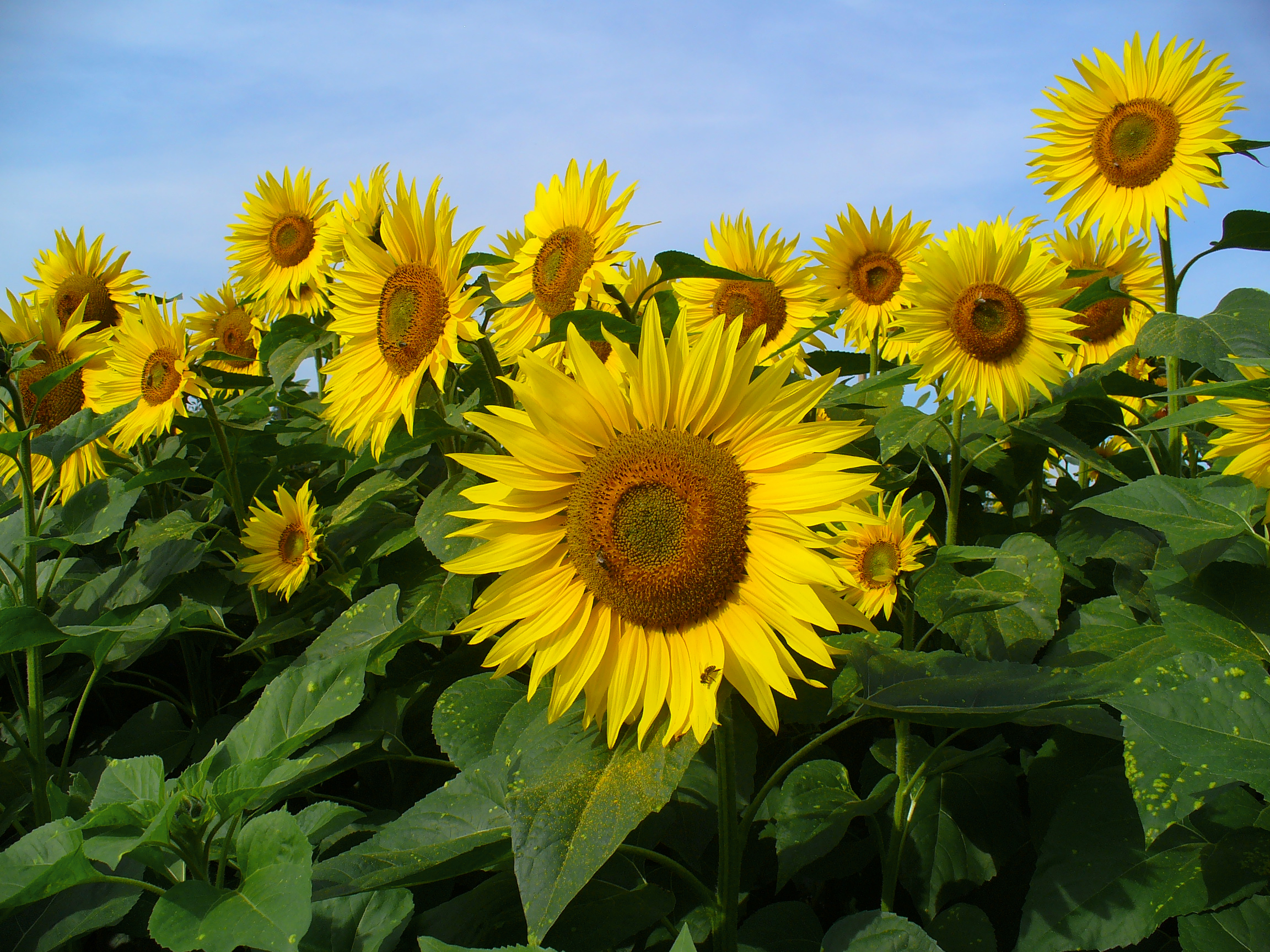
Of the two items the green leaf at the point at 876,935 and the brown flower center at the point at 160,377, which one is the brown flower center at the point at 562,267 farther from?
the green leaf at the point at 876,935

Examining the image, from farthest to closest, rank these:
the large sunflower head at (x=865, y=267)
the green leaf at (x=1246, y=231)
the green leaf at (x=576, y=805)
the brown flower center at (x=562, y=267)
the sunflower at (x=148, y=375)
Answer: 1. the large sunflower head at (x=865, y=267)
2. the sunflower at (x=148, y=375)
3. the green leaf at (x=1246, y=231)
4. the brown flower center at (x=562, y=267)
5. the green leaf at (x=576, y=805)

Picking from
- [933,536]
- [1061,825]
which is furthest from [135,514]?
[1061,825]

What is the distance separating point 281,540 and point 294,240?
1919 millimetres

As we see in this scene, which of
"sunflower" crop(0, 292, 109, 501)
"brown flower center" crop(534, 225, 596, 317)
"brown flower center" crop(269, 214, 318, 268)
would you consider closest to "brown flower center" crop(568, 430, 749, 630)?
"brown flower center" crop(534, 225, 596, 317)

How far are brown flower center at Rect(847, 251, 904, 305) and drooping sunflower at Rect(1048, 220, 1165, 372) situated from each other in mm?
666

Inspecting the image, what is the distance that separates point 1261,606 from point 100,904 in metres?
2.29

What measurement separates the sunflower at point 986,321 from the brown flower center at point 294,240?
273 cm

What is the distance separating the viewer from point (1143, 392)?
8.80 feet

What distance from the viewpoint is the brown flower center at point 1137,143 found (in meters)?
3.19

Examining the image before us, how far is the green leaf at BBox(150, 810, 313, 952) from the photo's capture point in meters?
1.20

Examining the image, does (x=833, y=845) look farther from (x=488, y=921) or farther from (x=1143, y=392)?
(x=1143, y=392)

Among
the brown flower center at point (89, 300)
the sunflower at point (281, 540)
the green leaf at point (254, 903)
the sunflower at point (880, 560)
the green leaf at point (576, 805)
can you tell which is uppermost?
the brown flower center at point (89, 300)

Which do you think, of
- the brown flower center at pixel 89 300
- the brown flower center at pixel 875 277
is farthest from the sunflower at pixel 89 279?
the brown flower center at pixel 875 277

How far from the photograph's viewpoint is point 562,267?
2.41 meters
